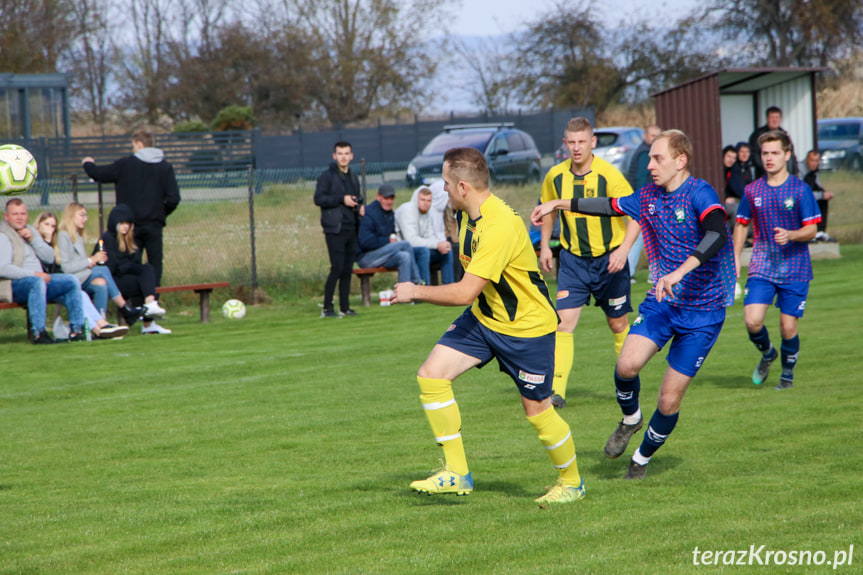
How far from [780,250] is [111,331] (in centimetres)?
817

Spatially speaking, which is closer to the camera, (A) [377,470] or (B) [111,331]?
(A) [377,470]

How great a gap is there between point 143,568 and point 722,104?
1932cm

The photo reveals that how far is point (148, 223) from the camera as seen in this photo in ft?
43.6

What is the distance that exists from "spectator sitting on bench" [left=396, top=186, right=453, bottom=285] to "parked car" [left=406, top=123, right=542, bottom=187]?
6.72 meters

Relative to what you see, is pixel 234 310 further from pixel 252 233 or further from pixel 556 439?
pixel 556 439

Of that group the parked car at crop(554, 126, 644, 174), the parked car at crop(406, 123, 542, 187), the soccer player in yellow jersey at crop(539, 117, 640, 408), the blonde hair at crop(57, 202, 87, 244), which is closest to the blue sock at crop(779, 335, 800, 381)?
the soccer player in yellow jersey at crop(539, 117, 640, 408)

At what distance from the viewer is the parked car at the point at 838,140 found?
25.5 m

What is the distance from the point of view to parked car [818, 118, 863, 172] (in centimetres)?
2545

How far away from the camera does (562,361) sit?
7.82m

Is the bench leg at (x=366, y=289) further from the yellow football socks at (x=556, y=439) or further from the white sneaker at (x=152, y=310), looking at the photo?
the yellow football socks at (x=556, y=439)

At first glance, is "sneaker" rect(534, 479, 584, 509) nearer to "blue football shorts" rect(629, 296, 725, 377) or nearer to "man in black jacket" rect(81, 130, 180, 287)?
"blue football shorts" rect(629, 296, 725, 377)

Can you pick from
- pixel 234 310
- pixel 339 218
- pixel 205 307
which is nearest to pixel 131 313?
pixel 205 307

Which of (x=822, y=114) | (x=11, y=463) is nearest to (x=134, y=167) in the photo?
(x=11, y=463)

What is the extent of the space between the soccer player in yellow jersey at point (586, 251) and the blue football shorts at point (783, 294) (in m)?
1.15
